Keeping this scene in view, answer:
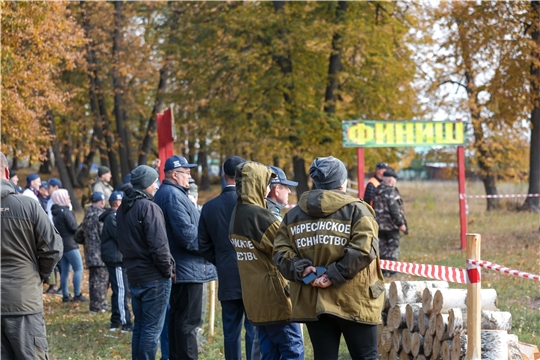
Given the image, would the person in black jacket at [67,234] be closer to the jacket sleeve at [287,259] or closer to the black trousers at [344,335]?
the jacket sleeve at [287,259]

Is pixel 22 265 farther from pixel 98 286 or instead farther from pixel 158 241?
pixel 98 286

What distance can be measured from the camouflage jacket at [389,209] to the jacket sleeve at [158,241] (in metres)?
6.61

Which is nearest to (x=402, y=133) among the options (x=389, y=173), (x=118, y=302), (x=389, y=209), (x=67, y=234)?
(x=389, y=173)

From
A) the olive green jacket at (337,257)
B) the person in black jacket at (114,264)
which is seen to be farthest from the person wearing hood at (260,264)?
the person in black jacket at (114,264)

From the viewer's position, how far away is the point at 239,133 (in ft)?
84.9

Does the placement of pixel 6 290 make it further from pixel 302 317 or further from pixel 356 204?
pixel 356 204

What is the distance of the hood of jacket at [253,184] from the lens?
19.0ft

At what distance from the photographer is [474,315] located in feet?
20.6

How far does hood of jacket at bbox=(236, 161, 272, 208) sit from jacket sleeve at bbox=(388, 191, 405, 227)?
7.23 metres

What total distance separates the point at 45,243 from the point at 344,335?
86.2 inches

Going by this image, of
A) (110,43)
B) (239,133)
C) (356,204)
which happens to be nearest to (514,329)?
(356,204)

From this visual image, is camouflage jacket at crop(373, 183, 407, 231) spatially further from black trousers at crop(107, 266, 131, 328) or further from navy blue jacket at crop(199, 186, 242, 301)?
navy blue jacket at crop(199, 186, 242, 301)

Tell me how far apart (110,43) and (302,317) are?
80.3 feet

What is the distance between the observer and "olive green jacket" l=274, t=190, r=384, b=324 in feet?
15.8
